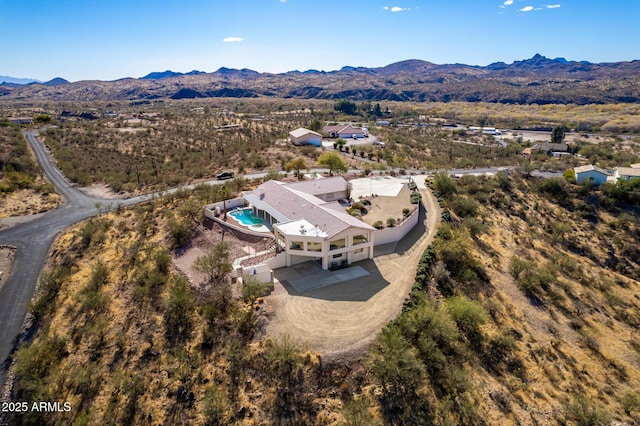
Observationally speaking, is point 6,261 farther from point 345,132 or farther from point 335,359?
point 345,132

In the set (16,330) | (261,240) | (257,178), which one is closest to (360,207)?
(261,240)

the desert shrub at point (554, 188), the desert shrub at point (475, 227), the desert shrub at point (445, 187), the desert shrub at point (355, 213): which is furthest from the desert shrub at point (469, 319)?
the desert shrub at point (554, 188)

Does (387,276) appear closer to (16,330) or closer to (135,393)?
(135,393)

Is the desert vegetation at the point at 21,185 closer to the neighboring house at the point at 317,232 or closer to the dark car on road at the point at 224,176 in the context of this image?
the dark car on road at the point at 224,176

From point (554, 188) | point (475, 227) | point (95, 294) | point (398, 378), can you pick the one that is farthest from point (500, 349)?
point (554, 188)

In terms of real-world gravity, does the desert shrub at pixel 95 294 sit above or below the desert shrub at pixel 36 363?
above

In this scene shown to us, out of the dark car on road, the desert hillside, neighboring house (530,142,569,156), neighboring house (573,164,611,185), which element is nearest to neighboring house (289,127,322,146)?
the dark car on road
